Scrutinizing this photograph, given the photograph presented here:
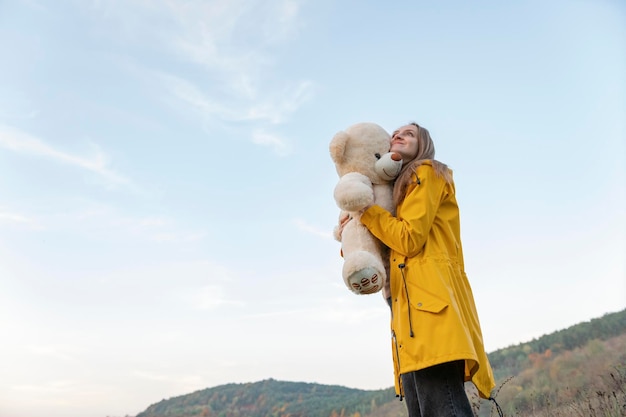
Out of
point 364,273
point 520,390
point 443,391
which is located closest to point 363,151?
point 364,273

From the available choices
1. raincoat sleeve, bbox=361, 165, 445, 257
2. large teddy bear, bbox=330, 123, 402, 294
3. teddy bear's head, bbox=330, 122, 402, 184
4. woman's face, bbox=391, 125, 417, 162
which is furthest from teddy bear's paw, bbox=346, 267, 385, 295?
woman's face, bbox=391, 125, 417, 162

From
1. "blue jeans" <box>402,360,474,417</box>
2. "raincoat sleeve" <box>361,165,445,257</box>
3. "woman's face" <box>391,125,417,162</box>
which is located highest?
"woman's face" <box>391,125,417,162</box>

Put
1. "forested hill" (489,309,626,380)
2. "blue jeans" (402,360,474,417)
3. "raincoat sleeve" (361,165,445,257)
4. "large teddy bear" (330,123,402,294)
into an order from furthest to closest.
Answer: "forested hill" (489,309,626,380) → "large teddy bear" (330,123,402,294) → "raincoat sleeve" (361,165,445,257) → "blue jeans" (402,360,474,417)

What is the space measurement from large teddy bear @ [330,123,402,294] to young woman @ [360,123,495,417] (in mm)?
85

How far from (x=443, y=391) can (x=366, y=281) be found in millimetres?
641

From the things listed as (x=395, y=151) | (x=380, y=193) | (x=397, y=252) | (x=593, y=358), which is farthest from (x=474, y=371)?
(x=593, y=358)

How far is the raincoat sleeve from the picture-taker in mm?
2395

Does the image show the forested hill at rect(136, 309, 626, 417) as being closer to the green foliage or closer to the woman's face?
the green foliage

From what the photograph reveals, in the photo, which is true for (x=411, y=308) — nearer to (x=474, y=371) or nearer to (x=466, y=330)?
(x=466, y=330)

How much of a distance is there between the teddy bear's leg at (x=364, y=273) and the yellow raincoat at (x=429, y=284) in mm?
85

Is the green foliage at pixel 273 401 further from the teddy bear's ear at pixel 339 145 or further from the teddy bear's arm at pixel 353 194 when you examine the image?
the teddy bear's arm at pixel 353 194

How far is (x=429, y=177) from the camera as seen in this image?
2520mm

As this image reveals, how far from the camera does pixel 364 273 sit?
248cm

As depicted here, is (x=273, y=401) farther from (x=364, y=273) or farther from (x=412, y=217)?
(x=412, y=217)
